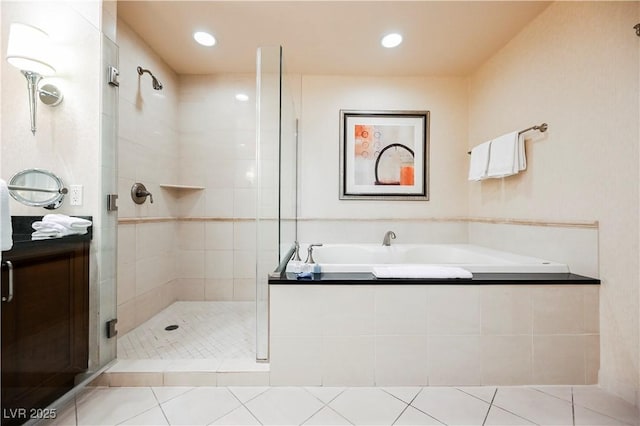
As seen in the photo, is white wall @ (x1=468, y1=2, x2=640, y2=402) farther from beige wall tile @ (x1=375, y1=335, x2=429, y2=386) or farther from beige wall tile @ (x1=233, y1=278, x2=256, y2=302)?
beige wall tile @ (x1=233, y1=278, x2=256, y2=302)

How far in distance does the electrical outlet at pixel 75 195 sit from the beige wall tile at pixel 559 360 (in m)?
2.61

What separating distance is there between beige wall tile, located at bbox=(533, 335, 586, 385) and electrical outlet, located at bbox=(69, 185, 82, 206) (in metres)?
2.61

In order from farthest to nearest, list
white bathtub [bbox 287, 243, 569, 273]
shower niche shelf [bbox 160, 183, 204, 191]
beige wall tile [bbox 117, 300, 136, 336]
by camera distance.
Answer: shower niche shelf [bbox 160, 183, 204, 191] < white bathtub [bbox 287, 243, 569, 273] < beige wall tile [bbox 117, 300, 136, 336]

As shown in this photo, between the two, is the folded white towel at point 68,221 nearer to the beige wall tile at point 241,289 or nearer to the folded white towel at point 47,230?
the folded white towel at point 47,230

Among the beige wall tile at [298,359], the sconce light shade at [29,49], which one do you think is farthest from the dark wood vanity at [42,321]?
the beige wall tile at [298,359]

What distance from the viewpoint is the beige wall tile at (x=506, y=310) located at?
1442mm

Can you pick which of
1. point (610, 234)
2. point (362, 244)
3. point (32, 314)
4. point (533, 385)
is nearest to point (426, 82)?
point (362, 244)

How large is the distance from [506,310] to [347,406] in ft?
3.20

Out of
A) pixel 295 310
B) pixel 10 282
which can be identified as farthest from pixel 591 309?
pixel 10 282

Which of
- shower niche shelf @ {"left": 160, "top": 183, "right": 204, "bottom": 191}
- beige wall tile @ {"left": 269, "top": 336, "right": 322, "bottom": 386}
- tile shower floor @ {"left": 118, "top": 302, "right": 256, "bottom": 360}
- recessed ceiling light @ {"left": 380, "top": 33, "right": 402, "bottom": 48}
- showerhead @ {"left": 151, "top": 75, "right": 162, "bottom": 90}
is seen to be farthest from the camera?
shower niche shelf @ {"left": 160, "top": 183, "right": 204, "bottom": 191}

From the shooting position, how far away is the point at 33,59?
1367 millimetres

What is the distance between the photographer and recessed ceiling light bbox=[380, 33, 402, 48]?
6.67ft

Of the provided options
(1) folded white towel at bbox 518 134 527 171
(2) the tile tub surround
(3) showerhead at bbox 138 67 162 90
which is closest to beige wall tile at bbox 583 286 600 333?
(2) the tile tub surround

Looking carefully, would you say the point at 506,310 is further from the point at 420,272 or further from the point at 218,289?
the point at 218,289
